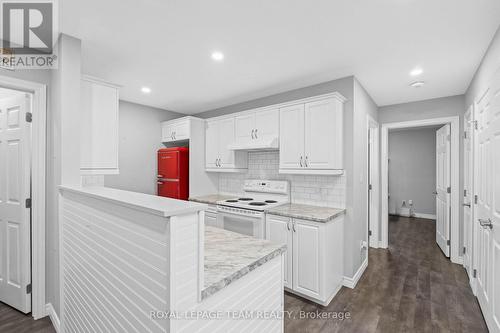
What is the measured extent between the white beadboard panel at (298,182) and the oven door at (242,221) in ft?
2.51

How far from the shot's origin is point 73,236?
5.65 ft

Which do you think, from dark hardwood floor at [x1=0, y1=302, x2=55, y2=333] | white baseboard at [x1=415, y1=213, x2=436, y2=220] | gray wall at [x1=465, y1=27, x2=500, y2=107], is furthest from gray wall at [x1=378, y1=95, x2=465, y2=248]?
dark hardwood floor at [x1=0, y1=302, x2=55, y2=333]

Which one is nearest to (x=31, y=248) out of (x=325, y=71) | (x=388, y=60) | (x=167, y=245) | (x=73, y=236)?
(x=73, y=236)

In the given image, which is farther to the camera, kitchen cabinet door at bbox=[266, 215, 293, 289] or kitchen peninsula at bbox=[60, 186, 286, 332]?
kitchen cabinet door at bbox=[266, 215, 293, 289]

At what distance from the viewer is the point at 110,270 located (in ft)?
4.02

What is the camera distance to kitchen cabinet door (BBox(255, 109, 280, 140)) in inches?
125

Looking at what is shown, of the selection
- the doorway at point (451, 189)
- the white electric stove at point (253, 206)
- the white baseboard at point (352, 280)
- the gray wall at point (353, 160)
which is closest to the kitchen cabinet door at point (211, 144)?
the white electric stove at point (253, 206)

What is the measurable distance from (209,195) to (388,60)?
3.24 metres

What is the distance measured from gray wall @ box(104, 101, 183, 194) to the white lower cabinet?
2.58 metres

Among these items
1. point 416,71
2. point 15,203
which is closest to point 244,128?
point 416,71

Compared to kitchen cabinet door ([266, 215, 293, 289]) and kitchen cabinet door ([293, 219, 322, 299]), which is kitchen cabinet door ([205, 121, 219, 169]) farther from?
kitchen cabinet door ([293, 219, 322, 299])

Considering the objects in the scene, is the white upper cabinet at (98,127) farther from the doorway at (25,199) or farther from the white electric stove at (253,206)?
the white electric stove at (253,206)

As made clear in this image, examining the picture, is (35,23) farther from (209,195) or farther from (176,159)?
(209,195)

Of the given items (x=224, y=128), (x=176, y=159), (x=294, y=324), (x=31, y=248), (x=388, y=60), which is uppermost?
(x=388, y=60)
